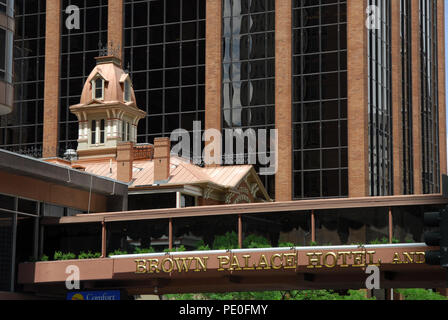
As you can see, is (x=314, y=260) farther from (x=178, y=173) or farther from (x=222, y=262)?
(x=178, y=173)

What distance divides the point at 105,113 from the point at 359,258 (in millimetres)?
27858

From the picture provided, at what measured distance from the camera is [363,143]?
6956 centimetres

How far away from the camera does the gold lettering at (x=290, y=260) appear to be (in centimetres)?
3775

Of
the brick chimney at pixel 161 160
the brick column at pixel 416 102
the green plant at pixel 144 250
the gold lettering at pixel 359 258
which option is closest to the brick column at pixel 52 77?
the brick chimney at pixel 161 160

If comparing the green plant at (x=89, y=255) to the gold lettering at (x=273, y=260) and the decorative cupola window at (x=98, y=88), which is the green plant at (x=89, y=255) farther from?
the decorative cupola window at (x=98, y=88)

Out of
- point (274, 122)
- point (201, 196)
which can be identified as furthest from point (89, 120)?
point (274, 122)

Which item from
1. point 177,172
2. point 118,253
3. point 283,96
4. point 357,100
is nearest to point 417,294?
point 357,100

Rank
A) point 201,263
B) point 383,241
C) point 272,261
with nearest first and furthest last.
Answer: point 383,241 → point 272,261 → point 201,263

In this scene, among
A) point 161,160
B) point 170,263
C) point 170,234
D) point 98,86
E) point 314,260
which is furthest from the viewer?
point 98,86

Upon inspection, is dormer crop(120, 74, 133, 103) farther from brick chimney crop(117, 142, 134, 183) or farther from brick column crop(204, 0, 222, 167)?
brick column crop(204, 0, 222, 167)

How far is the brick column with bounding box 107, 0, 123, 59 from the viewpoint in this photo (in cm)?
7856

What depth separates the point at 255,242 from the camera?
38938 mm
